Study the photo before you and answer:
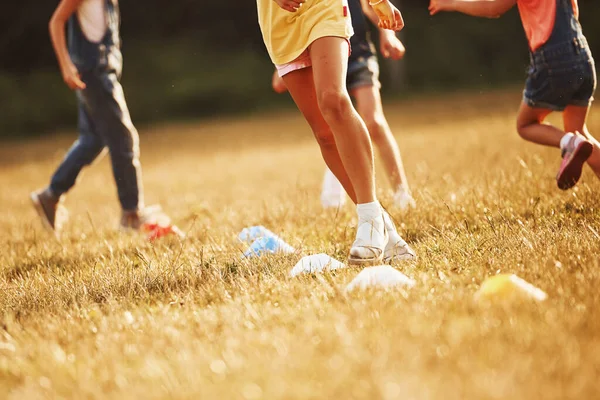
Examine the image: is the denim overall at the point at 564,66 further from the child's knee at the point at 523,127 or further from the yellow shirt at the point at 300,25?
the yellow shirt at the point at 300,25

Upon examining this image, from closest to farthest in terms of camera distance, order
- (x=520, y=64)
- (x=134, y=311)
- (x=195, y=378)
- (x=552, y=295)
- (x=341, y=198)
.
A: (x=195, y=378) → (x=552, y=295) → (x=134, y=311) → (x=341, y=198) → (x=520, y=64)

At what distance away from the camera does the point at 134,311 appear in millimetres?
2607

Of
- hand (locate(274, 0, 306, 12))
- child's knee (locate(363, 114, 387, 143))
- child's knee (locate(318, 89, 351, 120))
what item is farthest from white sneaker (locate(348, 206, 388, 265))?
child's knee (locate(363, 114, 387, 143))

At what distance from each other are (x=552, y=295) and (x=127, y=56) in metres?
21.0

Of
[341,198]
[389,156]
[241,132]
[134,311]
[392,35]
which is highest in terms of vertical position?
[392,35]

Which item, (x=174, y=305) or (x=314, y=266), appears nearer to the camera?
(x=174, y=305)

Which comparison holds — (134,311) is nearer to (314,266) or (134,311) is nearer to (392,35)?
(314,266)

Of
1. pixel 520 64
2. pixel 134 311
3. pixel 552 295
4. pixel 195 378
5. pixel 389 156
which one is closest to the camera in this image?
pixel 195 378

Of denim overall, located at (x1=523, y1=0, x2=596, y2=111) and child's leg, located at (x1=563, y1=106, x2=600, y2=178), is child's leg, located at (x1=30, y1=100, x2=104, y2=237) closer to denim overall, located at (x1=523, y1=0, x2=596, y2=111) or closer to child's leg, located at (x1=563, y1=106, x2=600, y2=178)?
denim overall, located at (x1=523, y1=0, x2=596, y2=111)

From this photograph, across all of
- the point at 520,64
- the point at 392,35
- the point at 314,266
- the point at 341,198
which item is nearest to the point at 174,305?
the point at 314,266

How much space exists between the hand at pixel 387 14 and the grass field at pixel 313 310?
→ 966mm

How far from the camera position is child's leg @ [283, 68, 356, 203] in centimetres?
320

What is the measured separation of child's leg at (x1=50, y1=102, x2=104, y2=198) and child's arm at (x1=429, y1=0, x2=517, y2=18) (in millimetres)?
2563

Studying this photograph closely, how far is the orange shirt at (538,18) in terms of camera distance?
141 inches
